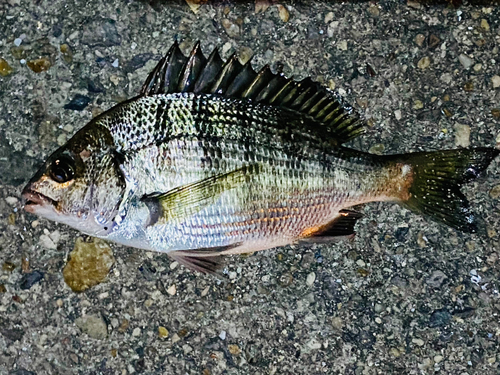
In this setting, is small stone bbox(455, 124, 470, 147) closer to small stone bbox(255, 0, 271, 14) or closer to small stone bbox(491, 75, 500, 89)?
small stone bbox(491, 75, 500, 89)

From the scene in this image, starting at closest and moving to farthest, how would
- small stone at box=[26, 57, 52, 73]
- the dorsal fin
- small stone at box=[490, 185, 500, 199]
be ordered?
the dorsal fin < small stone at box=[490, 185, 500, 199] < small stone at box=[26, 57, 52, 73]

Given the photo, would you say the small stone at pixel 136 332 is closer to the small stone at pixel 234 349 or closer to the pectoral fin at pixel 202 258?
the small stone at pixel 234 349

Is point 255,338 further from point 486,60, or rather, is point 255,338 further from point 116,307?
point 486,60

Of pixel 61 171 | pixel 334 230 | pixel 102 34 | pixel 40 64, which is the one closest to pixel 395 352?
pixel 334 230

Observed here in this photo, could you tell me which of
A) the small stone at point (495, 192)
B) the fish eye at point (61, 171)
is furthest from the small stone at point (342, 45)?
the fish eye at point (61, 171)

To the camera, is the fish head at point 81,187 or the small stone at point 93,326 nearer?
the fish head at point 81,187

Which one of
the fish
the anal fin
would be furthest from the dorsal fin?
the anal fin

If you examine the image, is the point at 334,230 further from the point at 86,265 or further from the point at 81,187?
the point at 86,265
